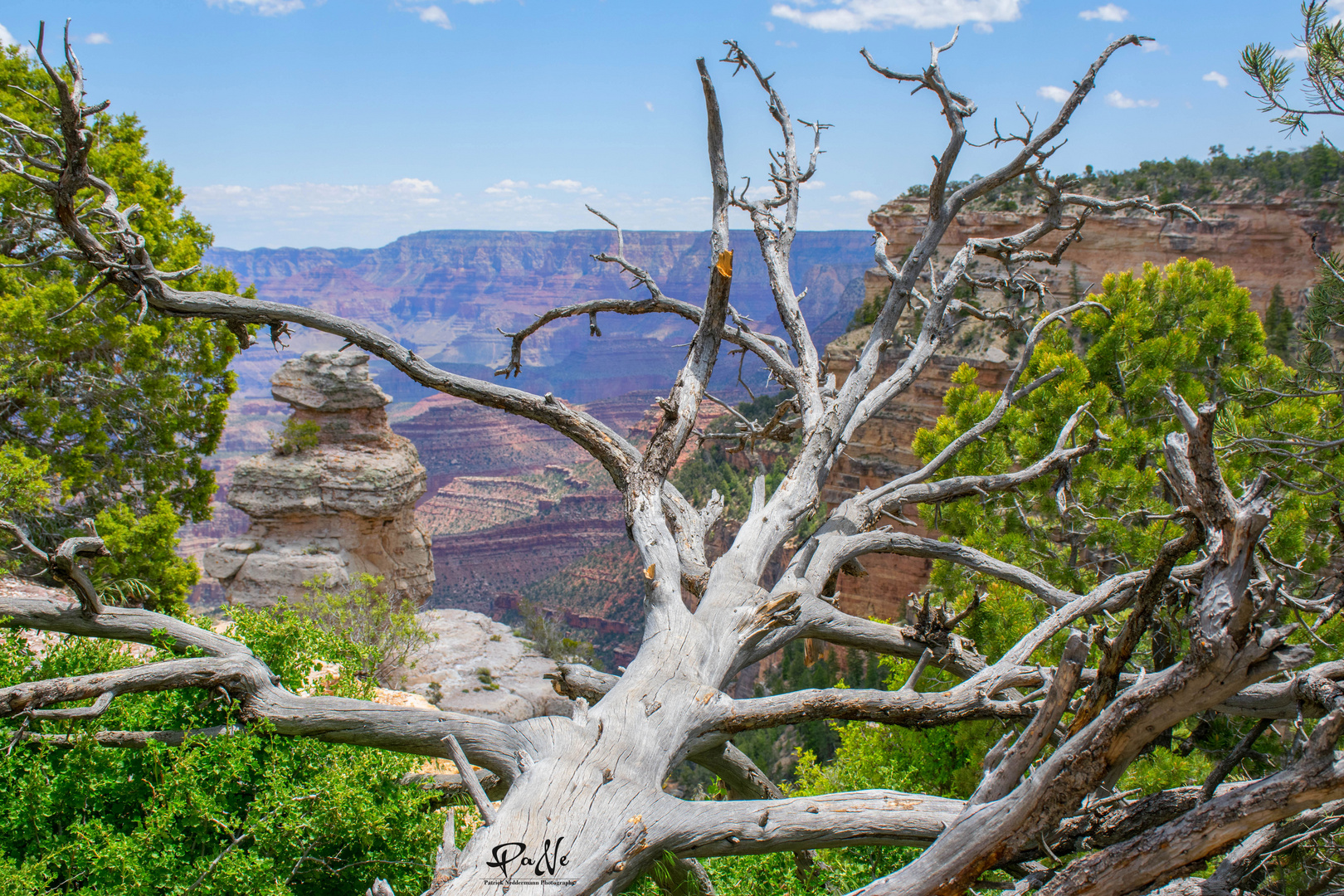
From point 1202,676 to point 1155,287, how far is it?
12.4 metres

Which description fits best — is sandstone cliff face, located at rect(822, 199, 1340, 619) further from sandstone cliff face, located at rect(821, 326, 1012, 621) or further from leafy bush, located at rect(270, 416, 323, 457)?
leafy bush, located at rect(270, 416, 323, 457)

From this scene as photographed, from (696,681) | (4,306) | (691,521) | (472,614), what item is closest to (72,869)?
(696,681)

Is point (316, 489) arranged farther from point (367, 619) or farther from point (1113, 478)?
point (1113, 478)

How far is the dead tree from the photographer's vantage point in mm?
3264

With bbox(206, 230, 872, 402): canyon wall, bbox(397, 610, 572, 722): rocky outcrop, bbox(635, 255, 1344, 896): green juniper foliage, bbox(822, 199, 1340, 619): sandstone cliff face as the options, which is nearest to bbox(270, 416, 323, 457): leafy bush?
bbox(397, 610, 572, 722): rocky outcrop

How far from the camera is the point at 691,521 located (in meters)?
6.59

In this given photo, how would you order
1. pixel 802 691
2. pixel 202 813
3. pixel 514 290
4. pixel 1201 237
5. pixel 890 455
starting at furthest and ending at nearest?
pixel 514 290, pixel 1201 237, pixel 890 455, pixel 802 691, pixel 202 813

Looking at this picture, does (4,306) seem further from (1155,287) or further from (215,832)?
(1155,287)

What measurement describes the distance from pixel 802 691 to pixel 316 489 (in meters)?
19.5

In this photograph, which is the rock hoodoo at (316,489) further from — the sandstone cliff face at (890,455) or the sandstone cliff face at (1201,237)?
the sandstone cliff face at (1201,237)

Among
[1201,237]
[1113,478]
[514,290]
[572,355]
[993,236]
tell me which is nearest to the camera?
[1113,478]

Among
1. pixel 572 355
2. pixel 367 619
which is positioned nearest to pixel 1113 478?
pixel 367 619

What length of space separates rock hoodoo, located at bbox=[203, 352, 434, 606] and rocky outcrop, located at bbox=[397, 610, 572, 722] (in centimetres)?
341

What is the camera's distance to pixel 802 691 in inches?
182
